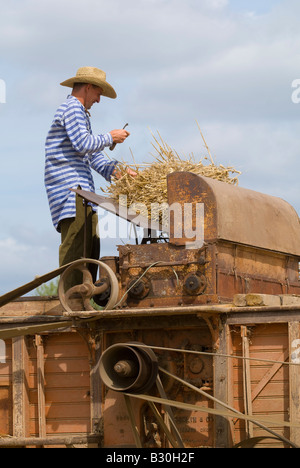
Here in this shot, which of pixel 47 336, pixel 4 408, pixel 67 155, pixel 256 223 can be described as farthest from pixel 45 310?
pixel 256 223

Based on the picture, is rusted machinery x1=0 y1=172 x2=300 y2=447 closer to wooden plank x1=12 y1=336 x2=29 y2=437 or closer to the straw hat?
wooden plank x1=12 y1=336 x2=29 y2=437

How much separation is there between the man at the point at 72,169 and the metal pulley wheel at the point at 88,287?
50 centimetres

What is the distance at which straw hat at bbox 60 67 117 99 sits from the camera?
8930 mm

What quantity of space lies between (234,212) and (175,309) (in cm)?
134

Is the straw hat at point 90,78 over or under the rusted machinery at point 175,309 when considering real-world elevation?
over

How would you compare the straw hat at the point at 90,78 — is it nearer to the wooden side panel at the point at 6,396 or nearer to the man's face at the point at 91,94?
the man's face at the point at 91,94

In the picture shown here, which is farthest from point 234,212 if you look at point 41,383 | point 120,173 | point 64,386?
point 41,383

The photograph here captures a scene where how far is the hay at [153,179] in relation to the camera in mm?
8406

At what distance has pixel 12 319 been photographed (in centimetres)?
830

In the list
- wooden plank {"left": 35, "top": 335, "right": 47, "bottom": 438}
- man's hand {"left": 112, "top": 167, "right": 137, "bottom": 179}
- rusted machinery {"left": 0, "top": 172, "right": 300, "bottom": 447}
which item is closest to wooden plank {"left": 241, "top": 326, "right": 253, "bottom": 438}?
rusted machinery {"left": 0, "top": 172, "right": 300, "bottom": 447}

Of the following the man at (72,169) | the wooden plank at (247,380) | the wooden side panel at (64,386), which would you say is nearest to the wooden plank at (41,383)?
the wooden side panel at (64,386)

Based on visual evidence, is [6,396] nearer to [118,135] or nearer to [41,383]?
[41,383]

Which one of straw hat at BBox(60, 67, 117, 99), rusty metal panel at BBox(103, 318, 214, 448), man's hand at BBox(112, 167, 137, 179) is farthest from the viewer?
straw hat at BBox(60, 67, 117, 99)

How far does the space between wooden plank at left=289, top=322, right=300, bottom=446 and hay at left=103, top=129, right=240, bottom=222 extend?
1958 mm
